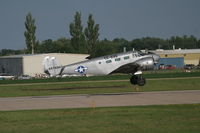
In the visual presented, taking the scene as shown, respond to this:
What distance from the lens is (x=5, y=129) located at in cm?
1855

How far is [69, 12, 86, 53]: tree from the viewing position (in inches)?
4597

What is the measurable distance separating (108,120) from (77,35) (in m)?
99.4

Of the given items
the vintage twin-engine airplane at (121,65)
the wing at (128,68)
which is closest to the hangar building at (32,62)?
the vintage twin-engine airplane at (121,65)

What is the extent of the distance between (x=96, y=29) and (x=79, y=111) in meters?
97.2

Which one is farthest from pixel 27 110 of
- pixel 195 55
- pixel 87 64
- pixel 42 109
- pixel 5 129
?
pixel 195 55

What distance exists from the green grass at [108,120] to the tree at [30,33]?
305ft

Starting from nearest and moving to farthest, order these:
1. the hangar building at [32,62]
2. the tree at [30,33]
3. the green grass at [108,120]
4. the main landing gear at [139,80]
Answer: the green grass at [108,120]
the main landing gear at [139,80]
the hangar building at [32,62]
the tree at [30,33]

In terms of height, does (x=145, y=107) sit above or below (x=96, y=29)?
below

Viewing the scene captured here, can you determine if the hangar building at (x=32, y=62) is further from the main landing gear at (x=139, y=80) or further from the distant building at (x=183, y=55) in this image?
the main landing gear at (x=139, y=80)

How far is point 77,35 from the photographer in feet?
390

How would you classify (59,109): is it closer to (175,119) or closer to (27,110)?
(27,110)

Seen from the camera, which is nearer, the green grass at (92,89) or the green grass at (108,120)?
the green grass at (108,120)

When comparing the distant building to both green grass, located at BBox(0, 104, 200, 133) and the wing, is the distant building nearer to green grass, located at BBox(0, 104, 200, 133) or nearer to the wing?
the wing

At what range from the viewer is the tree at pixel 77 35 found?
116769 mm
